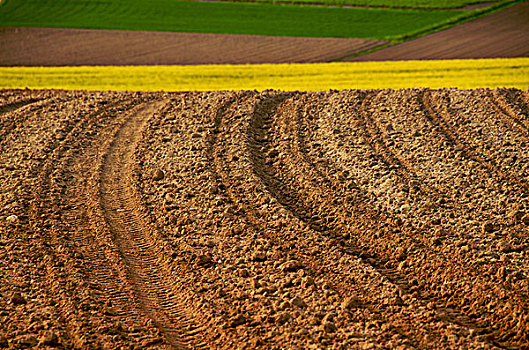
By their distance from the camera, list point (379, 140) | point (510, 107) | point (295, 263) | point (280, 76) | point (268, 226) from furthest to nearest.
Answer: point (280, 76), point (510, 107), point (379, 140), point (268, 226), point (295, 263)

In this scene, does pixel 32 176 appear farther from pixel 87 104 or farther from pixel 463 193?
pixel 463 193

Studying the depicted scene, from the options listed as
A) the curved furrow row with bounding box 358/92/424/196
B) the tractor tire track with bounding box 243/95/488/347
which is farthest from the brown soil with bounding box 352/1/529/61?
the tractor tire track with bounding box 243/95/488/347

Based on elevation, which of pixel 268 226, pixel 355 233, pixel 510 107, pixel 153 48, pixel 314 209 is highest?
pixel 153 48

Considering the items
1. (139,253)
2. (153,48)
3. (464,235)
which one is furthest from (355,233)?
(153,48)

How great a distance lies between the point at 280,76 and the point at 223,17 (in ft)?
57.6

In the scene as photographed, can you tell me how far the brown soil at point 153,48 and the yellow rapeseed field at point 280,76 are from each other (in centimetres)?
354

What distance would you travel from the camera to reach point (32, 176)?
10.1m

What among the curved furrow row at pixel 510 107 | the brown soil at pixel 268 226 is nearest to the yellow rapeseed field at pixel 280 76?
the curved furrow row at pixel 510 107

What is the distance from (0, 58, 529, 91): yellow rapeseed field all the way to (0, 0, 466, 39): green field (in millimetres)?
10481

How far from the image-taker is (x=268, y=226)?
318 inches

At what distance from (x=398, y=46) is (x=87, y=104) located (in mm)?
20782

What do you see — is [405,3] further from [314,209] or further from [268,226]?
[268,226]

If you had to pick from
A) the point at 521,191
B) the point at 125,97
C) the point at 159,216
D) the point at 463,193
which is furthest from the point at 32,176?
the point at 521,191

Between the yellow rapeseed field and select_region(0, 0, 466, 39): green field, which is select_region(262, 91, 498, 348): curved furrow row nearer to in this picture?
the yellow rapeseed field
